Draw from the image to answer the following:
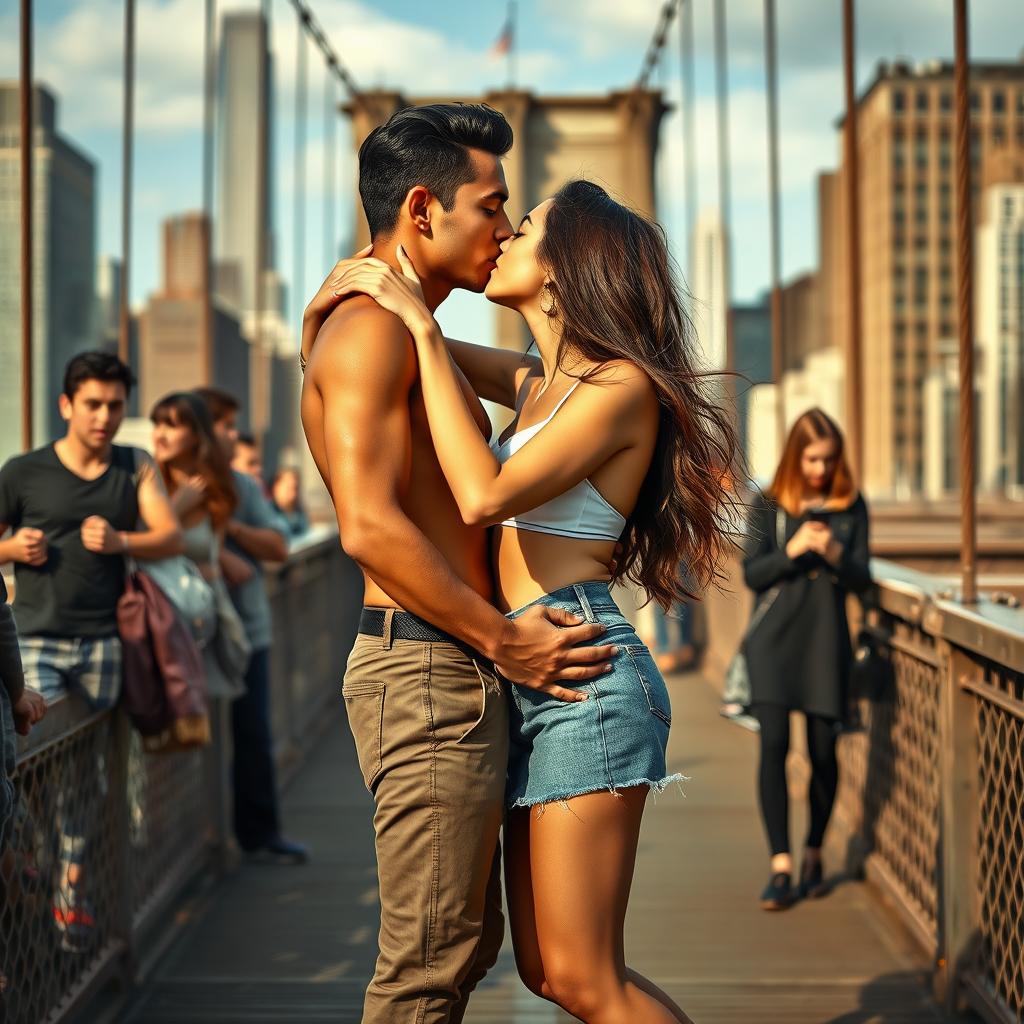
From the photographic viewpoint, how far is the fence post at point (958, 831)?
3617mm

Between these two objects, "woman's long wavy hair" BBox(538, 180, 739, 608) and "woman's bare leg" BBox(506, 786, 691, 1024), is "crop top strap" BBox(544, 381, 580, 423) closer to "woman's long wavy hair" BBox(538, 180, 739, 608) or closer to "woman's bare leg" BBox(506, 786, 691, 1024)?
"woman's long wavy hair" BBox(538, 180, 739, 608)

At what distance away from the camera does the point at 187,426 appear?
15.4ft

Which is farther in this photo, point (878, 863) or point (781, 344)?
point (781, 344)

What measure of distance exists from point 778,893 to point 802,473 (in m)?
1.26

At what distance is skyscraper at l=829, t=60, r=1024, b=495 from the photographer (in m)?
102

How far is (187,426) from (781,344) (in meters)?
5.75

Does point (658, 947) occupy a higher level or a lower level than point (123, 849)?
lower

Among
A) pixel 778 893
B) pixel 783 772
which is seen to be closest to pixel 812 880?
pixel 778 893

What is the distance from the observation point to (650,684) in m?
2.23

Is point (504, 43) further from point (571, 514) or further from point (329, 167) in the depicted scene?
point (571, 514)

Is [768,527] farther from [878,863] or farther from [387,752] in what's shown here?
[387,752]

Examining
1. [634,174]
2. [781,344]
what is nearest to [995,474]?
[634,174]

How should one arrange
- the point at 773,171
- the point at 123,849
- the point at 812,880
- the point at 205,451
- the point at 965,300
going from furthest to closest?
the point at 773,171 → the point at 812,880 → the point at 205,451 → the point at 965,300 → the point at 123,849

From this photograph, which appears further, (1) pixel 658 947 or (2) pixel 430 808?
(1) pixel 658 947
